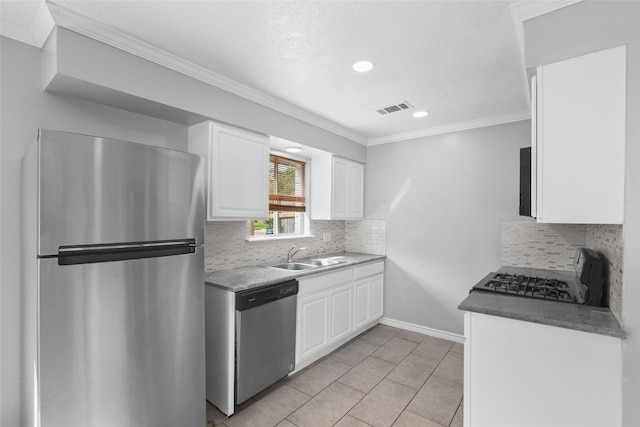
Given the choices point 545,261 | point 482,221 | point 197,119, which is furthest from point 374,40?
point 545,261

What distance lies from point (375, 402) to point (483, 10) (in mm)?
2719

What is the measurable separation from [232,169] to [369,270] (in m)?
2.12

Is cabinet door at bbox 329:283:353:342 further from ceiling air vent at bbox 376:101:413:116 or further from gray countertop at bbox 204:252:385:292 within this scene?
ceiling air vent at bbox 376:101:413:116

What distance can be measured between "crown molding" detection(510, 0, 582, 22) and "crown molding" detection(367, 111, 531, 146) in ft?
6.02

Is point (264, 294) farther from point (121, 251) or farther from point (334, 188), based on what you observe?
point (334, 188)

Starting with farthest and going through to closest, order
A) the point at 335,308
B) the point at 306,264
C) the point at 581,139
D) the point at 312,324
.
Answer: the point at 306,264 < the point at 335,308 < the point at 312,324 < the point at 581,139

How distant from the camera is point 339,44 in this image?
193 centimetres

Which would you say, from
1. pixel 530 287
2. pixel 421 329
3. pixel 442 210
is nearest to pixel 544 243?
pixel 442 210

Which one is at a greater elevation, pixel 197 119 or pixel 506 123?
pixel 506 123

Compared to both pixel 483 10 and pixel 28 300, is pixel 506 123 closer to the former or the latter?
pixel 483 10

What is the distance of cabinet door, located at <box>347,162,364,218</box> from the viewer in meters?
4.09

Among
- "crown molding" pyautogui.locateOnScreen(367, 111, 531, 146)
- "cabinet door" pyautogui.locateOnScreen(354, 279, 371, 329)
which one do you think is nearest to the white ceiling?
"crown molding" pyautogui.locateOnScreen(367, 111, 531, 146)

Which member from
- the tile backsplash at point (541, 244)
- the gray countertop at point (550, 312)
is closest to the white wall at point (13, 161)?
the gray countertop at point (550, 312)

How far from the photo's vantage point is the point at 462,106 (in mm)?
3021
